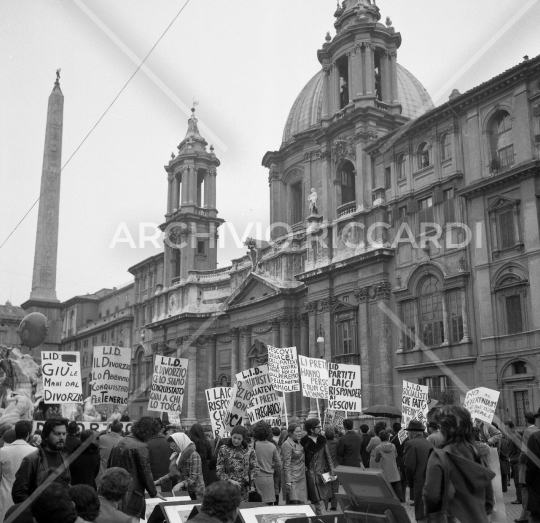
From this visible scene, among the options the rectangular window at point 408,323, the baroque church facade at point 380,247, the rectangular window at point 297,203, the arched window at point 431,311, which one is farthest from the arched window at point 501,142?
the rectangular window at point 297,203

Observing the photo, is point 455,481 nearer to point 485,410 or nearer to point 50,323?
point 485,410

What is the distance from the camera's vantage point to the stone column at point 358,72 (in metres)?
40.7

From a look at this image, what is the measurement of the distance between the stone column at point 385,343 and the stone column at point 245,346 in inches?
592

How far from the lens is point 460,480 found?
230 inches

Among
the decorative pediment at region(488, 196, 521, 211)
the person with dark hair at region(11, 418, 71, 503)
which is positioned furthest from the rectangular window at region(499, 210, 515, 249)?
the person with dark hair at region(11, 418, 71, 503)

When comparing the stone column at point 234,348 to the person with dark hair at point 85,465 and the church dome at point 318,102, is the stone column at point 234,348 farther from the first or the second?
the person with dark hair at point 85,465

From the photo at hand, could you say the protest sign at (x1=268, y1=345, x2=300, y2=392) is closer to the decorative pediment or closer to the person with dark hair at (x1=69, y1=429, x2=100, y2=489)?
the person with dark hair at (x1=69, y1=429, x2=100, y2=489)

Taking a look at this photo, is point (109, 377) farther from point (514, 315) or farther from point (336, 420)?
point (514, 315)

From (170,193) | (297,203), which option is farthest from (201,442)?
(170,193)

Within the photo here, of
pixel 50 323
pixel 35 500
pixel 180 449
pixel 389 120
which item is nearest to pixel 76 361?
pixel 180 449

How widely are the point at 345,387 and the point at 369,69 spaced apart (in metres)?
26.1

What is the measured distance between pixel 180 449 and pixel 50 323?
70.5 ft

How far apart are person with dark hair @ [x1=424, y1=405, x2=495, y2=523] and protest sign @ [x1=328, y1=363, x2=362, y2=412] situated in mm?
13283

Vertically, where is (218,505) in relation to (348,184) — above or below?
below
